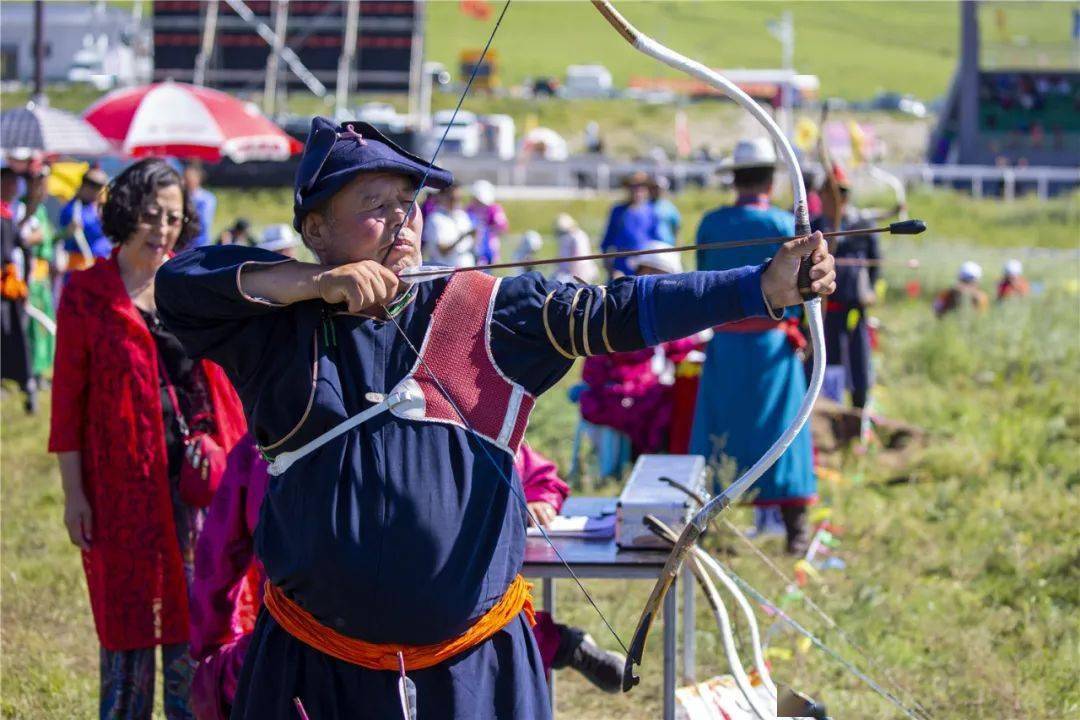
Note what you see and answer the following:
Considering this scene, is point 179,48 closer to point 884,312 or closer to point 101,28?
point 101,28

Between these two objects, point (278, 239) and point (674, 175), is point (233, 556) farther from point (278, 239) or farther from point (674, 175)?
point (674, 175)

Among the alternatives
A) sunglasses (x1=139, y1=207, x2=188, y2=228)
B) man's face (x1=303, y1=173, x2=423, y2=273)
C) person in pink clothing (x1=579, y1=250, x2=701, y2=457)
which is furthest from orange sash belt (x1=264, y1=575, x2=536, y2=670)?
person in pink clothing (x1=579, y1=250, x2=701, y2=457)

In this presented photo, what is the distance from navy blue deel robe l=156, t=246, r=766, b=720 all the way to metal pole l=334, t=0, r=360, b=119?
33552mm

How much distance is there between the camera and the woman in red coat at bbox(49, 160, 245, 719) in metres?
4.43

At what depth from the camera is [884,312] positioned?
17250 millimetres

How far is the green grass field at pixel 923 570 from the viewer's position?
546 centimetres

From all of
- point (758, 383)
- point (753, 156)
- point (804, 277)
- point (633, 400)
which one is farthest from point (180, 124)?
point (804, 277)

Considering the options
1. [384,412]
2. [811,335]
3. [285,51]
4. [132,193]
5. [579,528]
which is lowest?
[579,528]

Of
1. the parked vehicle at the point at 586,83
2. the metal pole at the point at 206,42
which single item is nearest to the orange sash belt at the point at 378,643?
the metal pole at the point at 206,42

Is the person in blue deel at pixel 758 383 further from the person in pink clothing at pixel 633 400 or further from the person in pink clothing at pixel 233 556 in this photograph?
the person in pink clothing at pixel 233 556

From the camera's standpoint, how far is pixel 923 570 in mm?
7070

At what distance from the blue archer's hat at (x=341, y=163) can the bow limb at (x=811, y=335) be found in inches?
18.5

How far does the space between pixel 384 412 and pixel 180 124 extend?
10.3 m

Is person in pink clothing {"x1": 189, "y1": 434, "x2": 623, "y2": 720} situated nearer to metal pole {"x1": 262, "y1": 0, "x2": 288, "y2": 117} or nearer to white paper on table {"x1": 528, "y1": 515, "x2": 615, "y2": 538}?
white paper on table {"x1": 528, "y1": 515, "x2": 615, "y2": 538}
